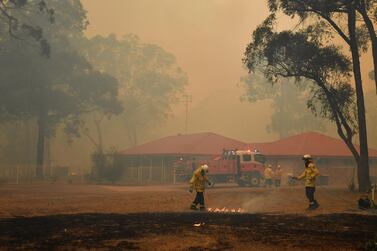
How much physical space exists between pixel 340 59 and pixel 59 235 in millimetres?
23338

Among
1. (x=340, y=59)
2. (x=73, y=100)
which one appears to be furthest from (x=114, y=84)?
(x=340, y=59)

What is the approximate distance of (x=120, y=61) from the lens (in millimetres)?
96875

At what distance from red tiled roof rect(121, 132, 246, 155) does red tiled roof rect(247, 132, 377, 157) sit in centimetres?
359

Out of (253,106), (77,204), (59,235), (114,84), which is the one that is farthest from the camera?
(253,106)

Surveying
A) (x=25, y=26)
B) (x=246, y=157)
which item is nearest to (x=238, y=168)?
(x=246, y=157)

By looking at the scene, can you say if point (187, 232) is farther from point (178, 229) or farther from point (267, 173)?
point (267, 173)

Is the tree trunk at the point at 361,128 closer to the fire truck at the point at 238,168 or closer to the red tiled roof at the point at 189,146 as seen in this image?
the fire truck at the point at 238,168

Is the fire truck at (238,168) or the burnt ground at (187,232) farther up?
the fire truck at (238,168)

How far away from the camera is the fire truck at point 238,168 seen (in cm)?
3619

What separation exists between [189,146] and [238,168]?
44.5 feet

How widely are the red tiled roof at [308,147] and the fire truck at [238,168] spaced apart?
10.2 meters

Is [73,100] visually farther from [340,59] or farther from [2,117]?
[340,59]

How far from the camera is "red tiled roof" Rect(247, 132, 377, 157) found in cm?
4650

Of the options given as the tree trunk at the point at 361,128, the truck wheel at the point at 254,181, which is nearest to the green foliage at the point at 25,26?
the truck wheel at the point at 254,181
